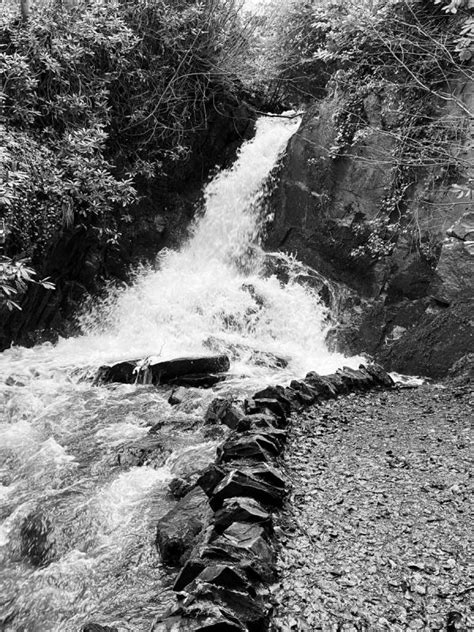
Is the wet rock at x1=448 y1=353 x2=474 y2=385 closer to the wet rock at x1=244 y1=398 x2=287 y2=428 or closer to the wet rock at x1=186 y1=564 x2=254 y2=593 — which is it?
the wet rock at x1=244 y1=398 x2=287 y2=428

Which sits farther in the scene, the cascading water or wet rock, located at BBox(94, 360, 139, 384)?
wet rock, located at BBox(94, 360, 139, 384)

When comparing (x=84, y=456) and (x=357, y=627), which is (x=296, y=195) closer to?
(x=84, y=456)

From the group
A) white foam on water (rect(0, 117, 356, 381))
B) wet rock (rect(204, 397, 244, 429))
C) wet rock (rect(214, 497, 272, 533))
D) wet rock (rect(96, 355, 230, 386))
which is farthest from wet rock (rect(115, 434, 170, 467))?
white foam on water (rect(0, 117, 356, 381))

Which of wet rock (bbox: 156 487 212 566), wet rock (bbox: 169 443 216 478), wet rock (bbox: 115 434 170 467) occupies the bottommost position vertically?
wet rock (bbox: 115 434 170 467)

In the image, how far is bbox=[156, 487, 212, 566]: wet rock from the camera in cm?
345

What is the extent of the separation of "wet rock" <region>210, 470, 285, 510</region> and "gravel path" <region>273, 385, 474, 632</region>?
157mm

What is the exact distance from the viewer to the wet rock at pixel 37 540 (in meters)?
3.83

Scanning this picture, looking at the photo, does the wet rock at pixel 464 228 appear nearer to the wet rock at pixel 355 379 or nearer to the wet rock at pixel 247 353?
the wet rock at pixel 355 379

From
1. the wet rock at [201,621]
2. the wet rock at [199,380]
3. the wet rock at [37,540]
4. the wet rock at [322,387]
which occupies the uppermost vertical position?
the wet rock at [201,621]

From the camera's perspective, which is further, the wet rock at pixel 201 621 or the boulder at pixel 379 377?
the boulder at pixel 379 377

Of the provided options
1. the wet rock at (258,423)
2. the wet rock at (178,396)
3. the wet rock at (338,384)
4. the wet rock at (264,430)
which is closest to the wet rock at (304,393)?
the wet rock at (338,384)

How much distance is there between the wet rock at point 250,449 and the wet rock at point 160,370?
332cm

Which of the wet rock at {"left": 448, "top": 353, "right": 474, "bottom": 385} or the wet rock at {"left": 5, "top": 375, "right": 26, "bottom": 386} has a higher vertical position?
the wet rock at {"left": 448, "top": 353, "right": 474, "bottom": 385}

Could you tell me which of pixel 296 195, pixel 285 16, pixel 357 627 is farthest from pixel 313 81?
pixel 357 627
